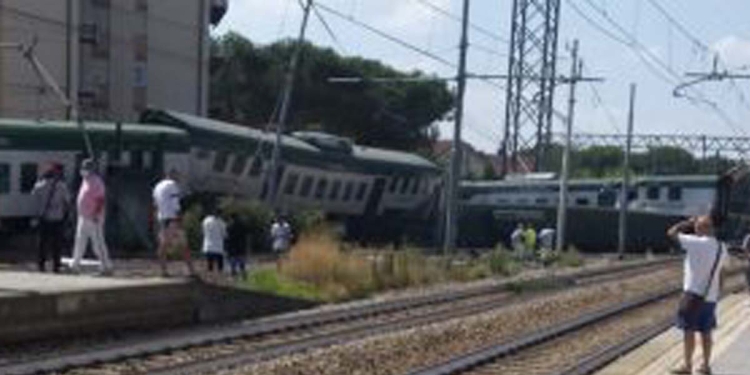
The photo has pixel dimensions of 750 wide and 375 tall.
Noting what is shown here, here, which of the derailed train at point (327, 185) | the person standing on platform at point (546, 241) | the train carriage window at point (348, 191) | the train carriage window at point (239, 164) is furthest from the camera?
the person standing on platform at point (546, 241)

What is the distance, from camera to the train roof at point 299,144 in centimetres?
4712

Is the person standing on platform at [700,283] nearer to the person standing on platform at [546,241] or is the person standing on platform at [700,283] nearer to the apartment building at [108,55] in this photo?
the person standing on platform at [546,241]

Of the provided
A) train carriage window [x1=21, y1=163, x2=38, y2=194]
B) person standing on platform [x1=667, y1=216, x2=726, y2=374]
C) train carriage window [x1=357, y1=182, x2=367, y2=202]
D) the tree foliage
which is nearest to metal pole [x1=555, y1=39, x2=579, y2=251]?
train carriage window [x1=357, y1=182, x2=367, y2=202]

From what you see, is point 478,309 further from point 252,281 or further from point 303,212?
point 303,212

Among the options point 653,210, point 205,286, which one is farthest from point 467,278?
point 653,210

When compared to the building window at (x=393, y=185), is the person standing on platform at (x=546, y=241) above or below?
below

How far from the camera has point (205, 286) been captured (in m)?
22.9

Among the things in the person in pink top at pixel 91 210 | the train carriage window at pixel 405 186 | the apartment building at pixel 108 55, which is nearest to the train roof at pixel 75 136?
the apartment building at pixel 108 55

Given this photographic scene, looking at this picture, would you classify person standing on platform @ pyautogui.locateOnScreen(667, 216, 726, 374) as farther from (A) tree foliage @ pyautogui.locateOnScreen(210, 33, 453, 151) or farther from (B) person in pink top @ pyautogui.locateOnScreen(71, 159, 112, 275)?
(A) tree foliage @ pyautogui.locateOnScreen(210, 33, 453, 151)

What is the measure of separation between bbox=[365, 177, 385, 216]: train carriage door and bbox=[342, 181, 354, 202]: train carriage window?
170 cm

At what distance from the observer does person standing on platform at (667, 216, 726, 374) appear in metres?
16.2

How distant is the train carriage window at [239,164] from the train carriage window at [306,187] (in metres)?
4.50

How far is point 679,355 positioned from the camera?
19.5 meters

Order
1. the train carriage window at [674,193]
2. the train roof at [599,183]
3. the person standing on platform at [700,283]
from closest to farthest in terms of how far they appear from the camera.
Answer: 1. the person standing on platform at [700,283]
2. the train roof at [599,183]
3. the train carriage window at [674,193]
